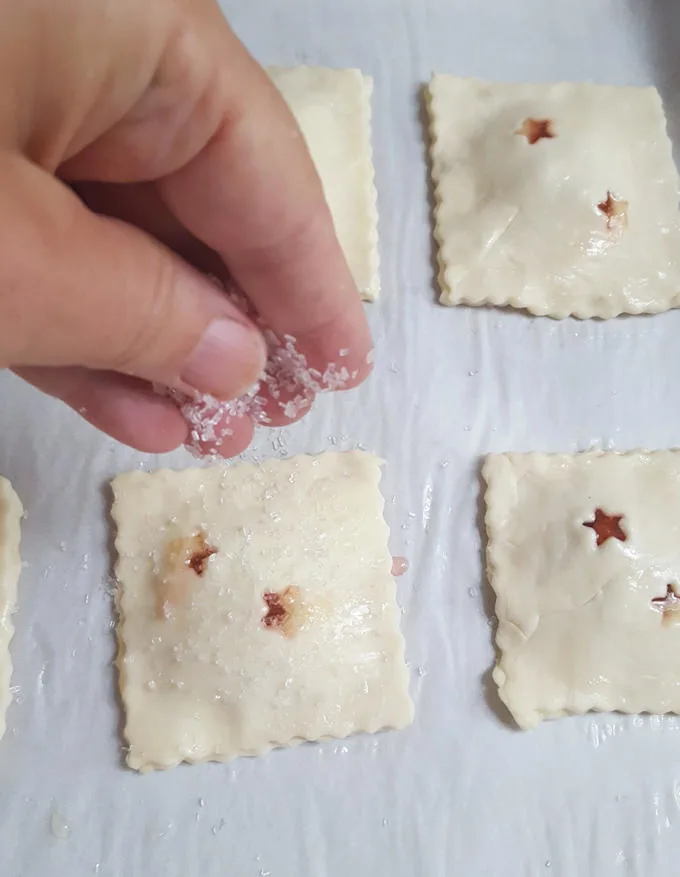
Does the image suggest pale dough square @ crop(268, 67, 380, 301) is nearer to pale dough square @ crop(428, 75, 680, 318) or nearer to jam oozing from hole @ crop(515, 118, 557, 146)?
pale dough square @ crop(428, 75, 680, 318)

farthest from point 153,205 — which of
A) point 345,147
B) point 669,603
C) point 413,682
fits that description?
point 669,603

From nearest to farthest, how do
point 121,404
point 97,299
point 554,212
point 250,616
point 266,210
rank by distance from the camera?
point 97,299 < point 266,210 < point 121,404 < point 250,616 < point 554,212

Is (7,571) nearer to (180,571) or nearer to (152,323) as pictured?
(180,571)

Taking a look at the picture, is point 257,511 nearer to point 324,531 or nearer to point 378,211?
point 324,531

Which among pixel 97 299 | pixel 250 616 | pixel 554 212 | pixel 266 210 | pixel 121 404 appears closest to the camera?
pixel 97 299

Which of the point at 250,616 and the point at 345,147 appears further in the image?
the point at 345,147

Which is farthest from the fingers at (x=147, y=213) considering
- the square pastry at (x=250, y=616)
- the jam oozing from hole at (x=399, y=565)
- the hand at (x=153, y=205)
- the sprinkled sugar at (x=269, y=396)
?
the jam oozing from hole at (x=399, y=565)

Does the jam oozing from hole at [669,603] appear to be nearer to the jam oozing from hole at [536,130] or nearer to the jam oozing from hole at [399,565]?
the jam oozing from hole at [399,565]
